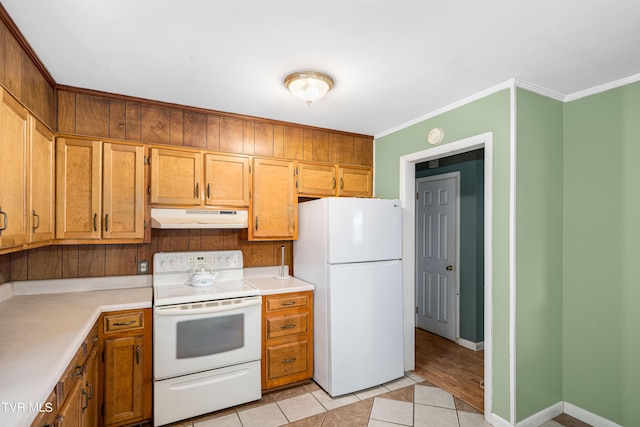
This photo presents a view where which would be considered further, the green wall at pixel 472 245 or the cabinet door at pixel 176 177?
the green wall at pixel 472 245

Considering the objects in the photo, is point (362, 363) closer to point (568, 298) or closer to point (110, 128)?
point (568, 298)

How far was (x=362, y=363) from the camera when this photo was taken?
292cm

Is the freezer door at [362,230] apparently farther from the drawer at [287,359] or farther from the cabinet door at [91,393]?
the cabinet door at [91,393]

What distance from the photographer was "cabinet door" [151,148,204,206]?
8.96 feet

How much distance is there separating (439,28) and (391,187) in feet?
6.19

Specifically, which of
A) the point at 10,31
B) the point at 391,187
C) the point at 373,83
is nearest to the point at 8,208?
the point at 10,31

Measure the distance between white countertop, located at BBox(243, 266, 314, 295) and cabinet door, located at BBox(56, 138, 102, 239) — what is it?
1282 millimetres

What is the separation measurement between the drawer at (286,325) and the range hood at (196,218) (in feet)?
2.75

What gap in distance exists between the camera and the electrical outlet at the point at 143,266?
2.89 metres

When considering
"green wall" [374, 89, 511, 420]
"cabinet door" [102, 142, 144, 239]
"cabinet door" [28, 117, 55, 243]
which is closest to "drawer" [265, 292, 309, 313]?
"cabinet door" [102, 142, 144, 239]

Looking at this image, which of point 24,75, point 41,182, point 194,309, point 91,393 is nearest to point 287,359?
point 194,309

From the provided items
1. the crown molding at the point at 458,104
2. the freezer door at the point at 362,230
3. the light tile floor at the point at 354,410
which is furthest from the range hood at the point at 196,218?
the crown molding at the point at 458,104

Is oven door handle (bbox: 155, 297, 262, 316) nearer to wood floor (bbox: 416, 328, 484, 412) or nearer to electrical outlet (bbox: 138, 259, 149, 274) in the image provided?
electrical outlet (bbox: 138, 259, 149, 274)

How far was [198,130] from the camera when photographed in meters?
2.96
